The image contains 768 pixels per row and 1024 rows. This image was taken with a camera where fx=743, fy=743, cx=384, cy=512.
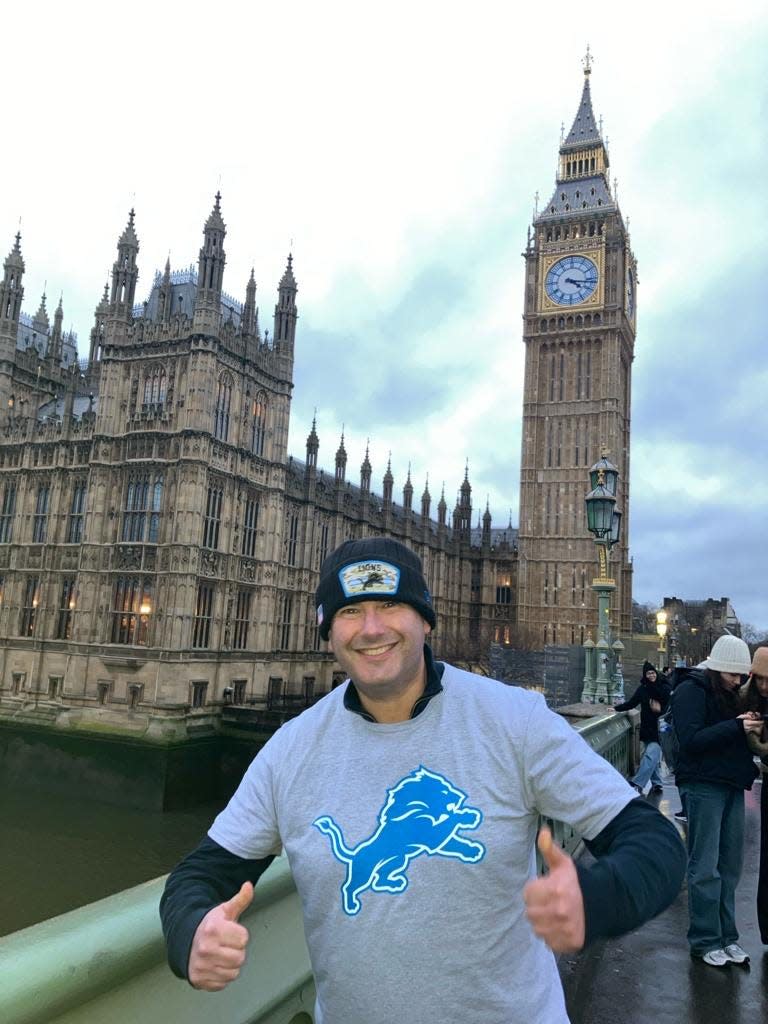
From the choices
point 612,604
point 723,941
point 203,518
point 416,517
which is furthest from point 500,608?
point 723,941

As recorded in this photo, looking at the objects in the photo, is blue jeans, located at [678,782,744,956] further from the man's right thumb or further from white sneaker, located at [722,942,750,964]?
the man's right thumb

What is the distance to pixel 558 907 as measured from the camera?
63.6 inches

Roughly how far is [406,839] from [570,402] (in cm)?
6533

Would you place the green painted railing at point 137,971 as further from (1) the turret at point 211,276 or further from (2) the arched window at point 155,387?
(2) the arched window at point 155,387

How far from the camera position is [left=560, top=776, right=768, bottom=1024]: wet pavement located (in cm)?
399

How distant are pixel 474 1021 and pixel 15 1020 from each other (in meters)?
1.07

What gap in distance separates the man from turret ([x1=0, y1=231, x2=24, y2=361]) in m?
38.9

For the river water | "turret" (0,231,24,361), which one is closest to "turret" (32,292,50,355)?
"turret" (0,231,24,361)

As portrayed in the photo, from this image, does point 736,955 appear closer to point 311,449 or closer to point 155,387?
point 155,387

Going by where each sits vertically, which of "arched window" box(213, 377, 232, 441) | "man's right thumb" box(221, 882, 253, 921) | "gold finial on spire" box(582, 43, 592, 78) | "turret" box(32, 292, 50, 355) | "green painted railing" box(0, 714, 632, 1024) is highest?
"gold finial on spire" box(582, 43, 592, 78)

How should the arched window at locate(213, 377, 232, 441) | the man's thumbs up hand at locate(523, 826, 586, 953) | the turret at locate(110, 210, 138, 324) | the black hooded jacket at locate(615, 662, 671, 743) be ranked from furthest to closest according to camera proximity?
the turret at locate(110, 210, 138, 324)
the arched window at locate(213, 377, 232, 441)
the black hooded jacket at locate(615, 662, 671, 743)
the man's thumbs up hand at locate(523, 826, 586, 953)

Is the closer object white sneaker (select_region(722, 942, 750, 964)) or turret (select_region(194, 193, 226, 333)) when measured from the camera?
white sneaker (select_region(722, 942, 750, 964))

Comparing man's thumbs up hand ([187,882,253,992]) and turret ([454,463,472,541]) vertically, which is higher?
turret ([454,463,472,541])

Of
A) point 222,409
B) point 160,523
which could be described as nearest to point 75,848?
point 160,523
